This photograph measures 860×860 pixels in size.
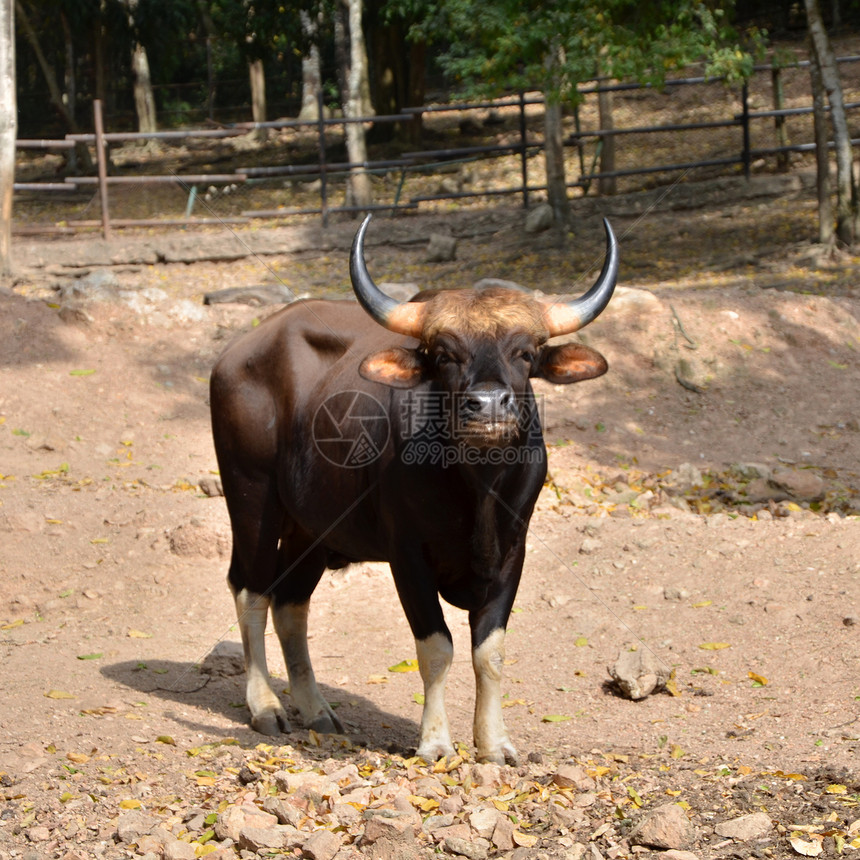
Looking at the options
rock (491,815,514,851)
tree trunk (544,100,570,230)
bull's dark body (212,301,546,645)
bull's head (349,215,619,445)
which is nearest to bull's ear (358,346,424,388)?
bull's head (349,215,619,445)

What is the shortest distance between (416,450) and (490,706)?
123 centimetres

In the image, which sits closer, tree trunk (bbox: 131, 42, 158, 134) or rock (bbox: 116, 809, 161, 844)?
Answer: rock (bbox: 116, 809, 161, 844)

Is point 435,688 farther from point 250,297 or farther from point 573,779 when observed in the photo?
point 250,297

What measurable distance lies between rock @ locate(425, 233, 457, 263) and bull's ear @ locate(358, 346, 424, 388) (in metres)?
13.3

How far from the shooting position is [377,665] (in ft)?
23.4

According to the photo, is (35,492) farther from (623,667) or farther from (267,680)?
(623,667)

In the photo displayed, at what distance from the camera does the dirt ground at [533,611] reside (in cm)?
439

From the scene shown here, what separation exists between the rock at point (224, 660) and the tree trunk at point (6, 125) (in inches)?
374

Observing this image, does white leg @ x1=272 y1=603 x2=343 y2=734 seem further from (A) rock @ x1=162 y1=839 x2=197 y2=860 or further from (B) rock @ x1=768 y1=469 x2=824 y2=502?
(B) rock @ x1=768 y1=469 x2=824 y2=502

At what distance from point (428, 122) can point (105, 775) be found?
26.0 metres

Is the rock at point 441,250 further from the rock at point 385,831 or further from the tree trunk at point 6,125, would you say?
the rock at point 385,831

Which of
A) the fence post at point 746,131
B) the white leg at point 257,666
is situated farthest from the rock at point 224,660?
the fence post at point 746,131

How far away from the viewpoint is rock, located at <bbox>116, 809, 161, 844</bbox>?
4109 mm

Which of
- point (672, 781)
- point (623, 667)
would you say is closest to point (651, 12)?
point (623, 667)
